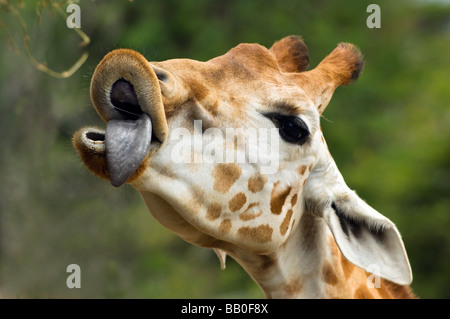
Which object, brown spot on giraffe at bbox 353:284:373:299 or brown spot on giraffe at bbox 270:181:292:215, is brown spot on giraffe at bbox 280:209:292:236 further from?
brown spot on giraffe at bbox 353:284:373:299

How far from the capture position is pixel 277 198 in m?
3.99

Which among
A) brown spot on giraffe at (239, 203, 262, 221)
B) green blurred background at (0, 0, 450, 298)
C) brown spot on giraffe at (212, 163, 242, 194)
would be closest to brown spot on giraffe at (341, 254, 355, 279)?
brown spot on giraffe at (239, 203, 262, 221)

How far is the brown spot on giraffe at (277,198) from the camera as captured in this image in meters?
3.97

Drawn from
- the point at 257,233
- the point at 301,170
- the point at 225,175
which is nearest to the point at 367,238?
the point at 301,170

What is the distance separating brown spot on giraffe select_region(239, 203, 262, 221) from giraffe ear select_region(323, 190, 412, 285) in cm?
42

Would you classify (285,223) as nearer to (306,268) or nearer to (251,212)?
(251,212)

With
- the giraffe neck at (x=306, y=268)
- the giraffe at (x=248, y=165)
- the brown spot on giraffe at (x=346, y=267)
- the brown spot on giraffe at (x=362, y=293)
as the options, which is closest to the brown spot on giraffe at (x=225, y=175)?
the giraffe at (x=248, y=165)

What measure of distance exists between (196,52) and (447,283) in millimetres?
8630

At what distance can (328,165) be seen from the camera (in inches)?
167

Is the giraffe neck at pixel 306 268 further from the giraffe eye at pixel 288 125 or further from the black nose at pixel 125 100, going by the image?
the black nose at pixel 125 100

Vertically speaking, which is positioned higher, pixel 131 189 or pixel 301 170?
pixel 131 189

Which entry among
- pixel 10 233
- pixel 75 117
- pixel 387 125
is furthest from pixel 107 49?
pixel 387 125

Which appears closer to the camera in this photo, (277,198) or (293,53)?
(277,198)

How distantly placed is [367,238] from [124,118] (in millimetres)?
1568
